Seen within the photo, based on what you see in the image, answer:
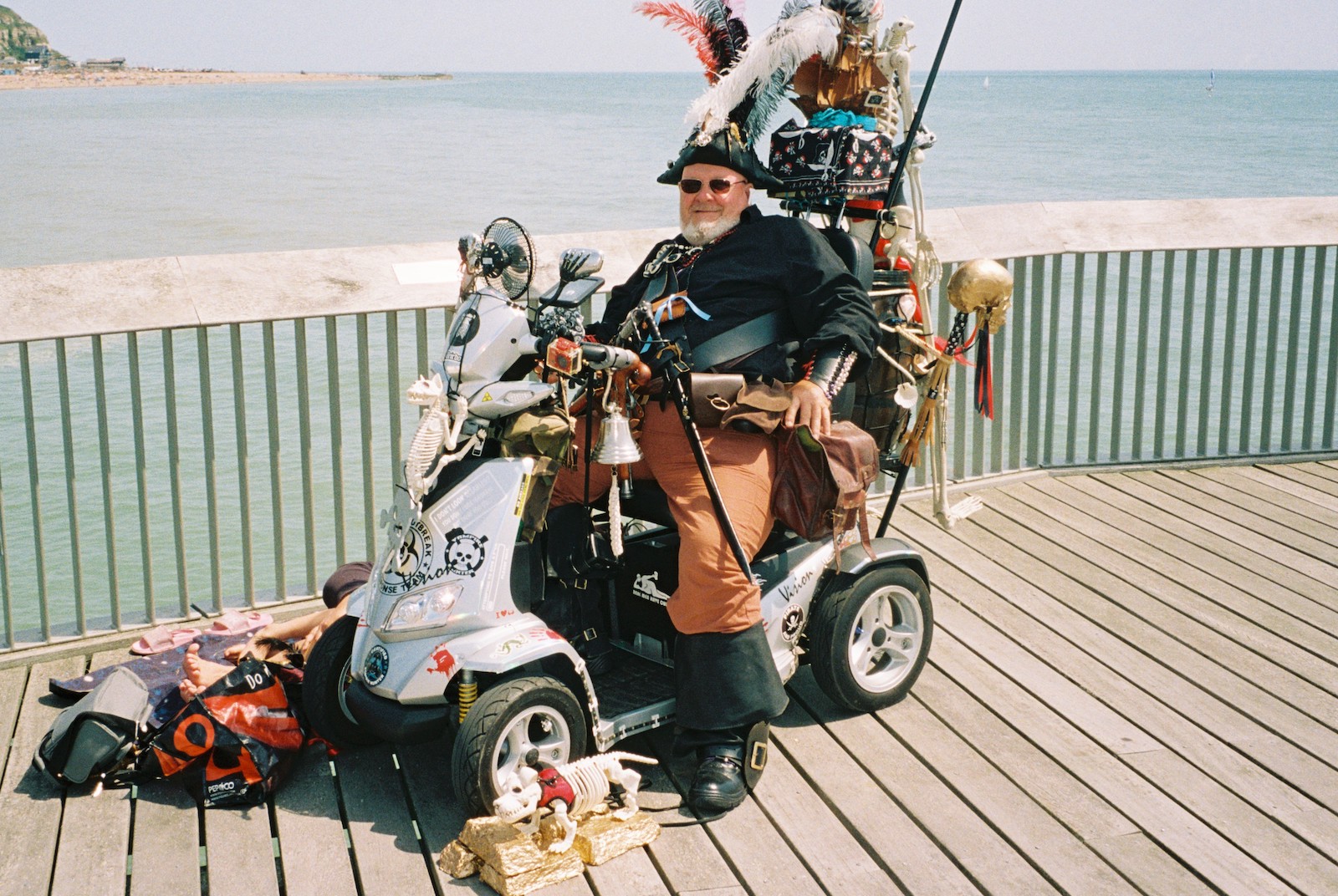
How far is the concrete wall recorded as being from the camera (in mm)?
3385

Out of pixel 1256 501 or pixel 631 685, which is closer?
pixel 631 685

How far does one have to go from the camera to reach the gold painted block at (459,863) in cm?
260

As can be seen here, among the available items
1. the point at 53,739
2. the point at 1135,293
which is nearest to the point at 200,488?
the point at 53,739

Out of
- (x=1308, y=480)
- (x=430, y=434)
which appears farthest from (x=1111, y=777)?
(x=1308, y=480)

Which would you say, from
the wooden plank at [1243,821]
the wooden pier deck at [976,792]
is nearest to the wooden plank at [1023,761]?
the wooden pier deck at [976,792]

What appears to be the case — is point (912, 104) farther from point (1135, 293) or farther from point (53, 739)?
point (1135, 293)

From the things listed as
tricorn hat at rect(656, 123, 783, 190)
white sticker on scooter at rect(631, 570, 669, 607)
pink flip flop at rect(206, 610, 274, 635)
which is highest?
tricorn hat at rect(656, 123, 783, 190)

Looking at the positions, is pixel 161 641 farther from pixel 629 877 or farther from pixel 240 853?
pixel 629 877

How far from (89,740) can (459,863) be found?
0.89 meters

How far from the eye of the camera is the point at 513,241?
9.18 ft

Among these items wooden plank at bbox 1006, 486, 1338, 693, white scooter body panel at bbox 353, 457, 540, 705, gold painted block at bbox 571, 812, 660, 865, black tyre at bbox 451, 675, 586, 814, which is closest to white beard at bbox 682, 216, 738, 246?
white scooter body panel at bbox 353, 457, 540, 705

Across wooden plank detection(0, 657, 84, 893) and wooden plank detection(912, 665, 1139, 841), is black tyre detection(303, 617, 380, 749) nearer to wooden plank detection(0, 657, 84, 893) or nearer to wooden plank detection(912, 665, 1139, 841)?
wooden plank detection(0, 657, 84, 893)

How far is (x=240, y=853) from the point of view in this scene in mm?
2678

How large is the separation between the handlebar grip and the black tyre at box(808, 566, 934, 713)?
32.5 inches
